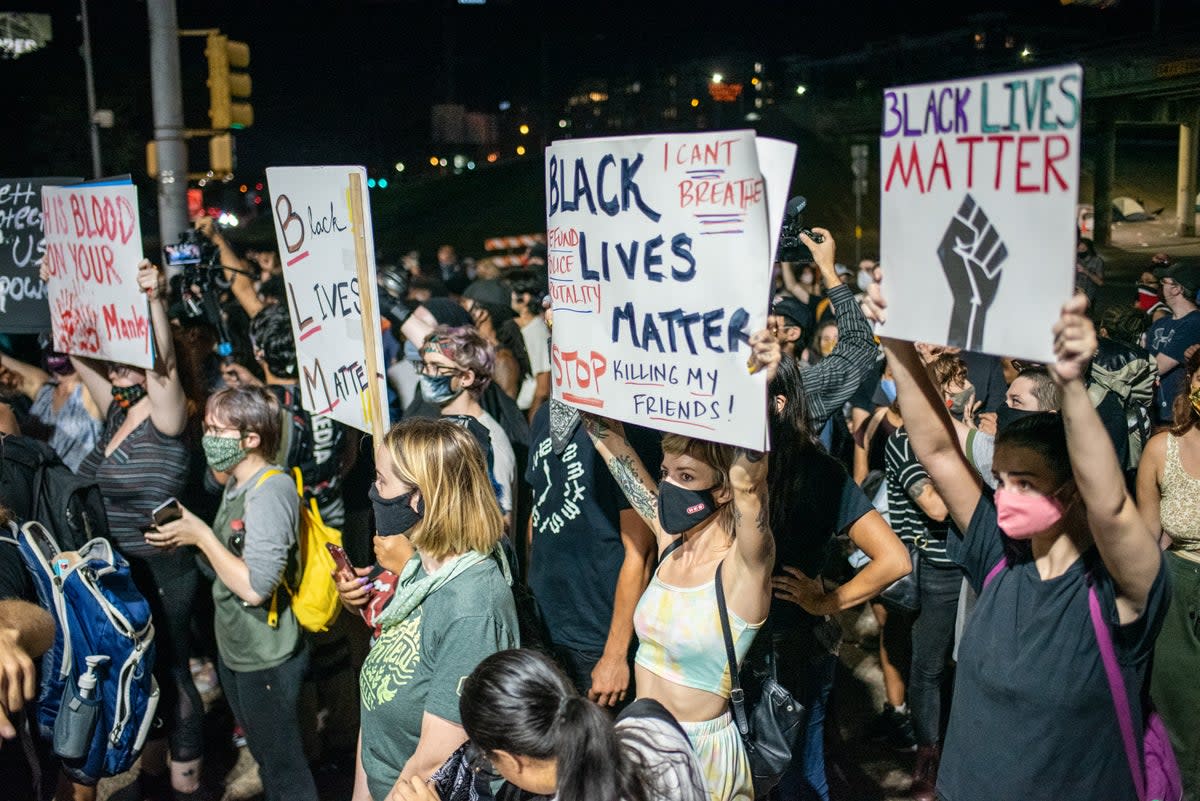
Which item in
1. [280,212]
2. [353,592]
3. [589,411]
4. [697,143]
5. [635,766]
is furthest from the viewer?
[280,212]

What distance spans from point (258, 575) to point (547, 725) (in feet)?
7.85

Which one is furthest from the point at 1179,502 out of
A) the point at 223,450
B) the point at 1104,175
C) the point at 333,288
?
the point at 1104,175

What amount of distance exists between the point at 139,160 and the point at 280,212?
34.0 m

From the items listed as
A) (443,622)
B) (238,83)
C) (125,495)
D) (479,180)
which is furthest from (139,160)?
(443,622)

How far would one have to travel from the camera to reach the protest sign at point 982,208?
2.36 metres

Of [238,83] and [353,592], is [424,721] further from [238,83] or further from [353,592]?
[238,83]

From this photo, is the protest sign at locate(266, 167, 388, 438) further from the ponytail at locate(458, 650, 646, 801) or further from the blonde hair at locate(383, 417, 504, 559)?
the ponytail at locate(458, 650, 646, 801)

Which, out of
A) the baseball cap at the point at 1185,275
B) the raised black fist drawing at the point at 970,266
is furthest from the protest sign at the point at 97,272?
the baseball cap at the point at 1185,275

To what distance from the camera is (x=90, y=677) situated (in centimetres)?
423

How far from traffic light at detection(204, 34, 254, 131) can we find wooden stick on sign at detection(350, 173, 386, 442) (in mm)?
6598

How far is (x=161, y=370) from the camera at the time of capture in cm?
516

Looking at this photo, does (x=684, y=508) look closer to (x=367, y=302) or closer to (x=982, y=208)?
(x=982, y=208)

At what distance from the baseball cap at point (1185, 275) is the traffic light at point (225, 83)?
8113 mm

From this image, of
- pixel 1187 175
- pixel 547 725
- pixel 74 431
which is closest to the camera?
pixel 547 725
